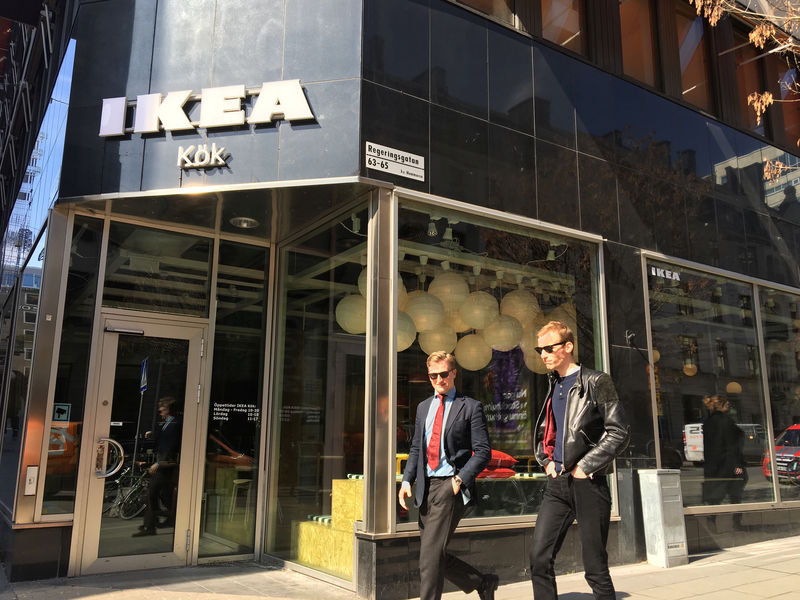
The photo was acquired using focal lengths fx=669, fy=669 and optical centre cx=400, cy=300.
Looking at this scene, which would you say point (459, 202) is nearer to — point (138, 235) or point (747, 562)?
point (138, 235)

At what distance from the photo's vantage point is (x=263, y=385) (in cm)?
783

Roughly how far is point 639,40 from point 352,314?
6.19m

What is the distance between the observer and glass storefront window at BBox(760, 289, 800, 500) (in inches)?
394

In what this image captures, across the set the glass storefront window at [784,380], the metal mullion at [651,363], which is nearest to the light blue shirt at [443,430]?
the metal mullion at [651,363]

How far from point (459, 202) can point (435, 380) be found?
2617 millimetres

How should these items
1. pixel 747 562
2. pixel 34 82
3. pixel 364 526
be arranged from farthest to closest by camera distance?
pixel 34 82, pixel 747 562, pixel 364 526

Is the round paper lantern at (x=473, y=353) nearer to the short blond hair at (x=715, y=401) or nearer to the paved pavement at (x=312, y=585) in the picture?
the paved pavement at (x=312, y=585)

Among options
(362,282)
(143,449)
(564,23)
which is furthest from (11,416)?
(564,23)

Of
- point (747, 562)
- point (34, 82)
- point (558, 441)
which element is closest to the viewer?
point (558, 441)

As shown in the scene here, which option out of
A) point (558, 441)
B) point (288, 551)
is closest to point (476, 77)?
point (558, 441)

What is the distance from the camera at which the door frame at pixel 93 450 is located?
6.51 meters

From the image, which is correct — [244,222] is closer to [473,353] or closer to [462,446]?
[473,353]

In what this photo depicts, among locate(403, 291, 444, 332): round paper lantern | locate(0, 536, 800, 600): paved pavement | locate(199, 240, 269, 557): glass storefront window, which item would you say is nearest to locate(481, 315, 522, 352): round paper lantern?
locate(403, 291, 444, 332): round paper lantern

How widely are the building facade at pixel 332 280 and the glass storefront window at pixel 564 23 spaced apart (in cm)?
4
